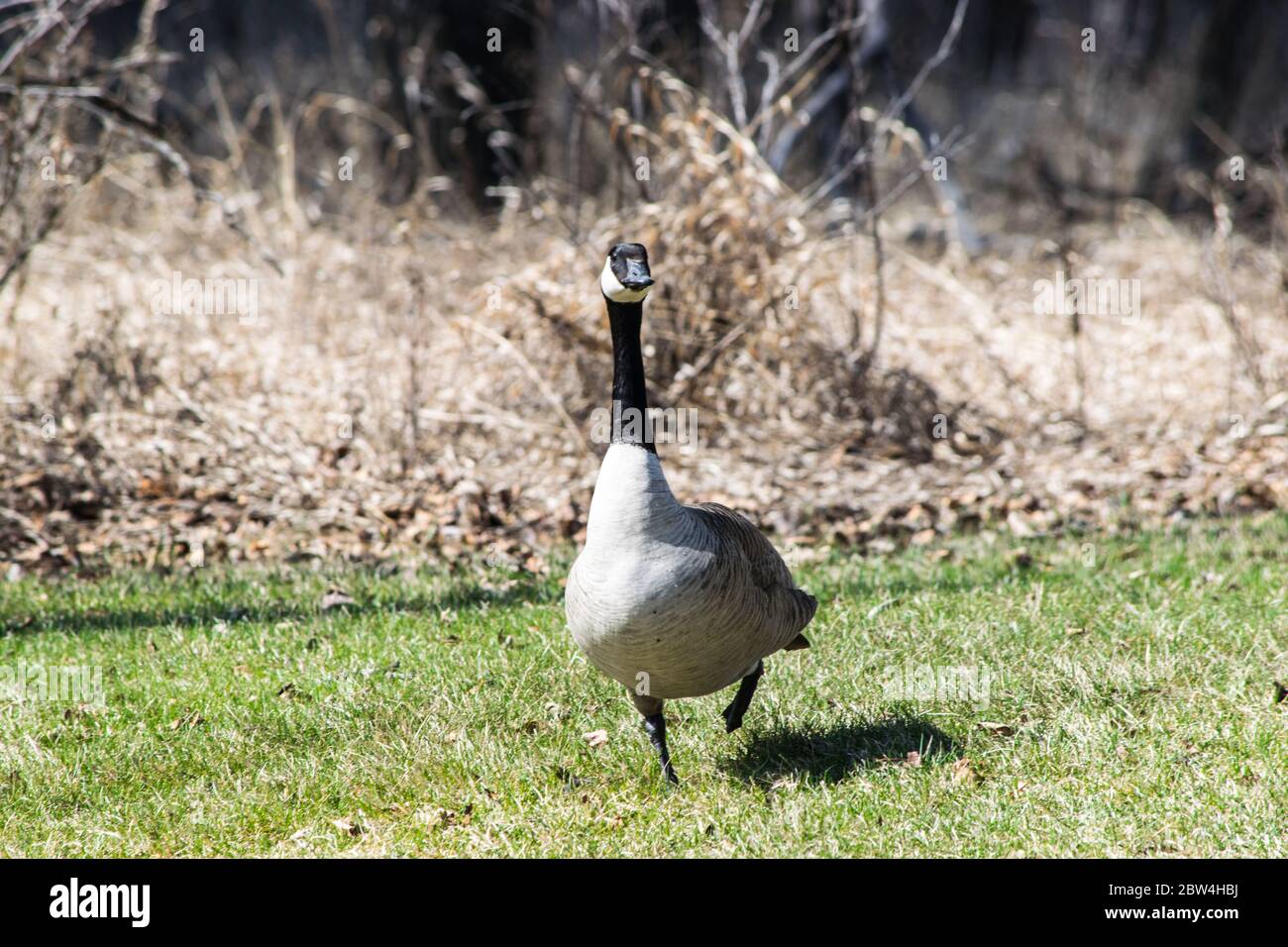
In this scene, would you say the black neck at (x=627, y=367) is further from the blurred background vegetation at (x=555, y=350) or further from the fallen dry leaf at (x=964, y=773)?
the blurred background vegetation at (x=555, y=350)

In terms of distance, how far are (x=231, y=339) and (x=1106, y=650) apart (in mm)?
6559

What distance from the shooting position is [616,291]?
3930 mm

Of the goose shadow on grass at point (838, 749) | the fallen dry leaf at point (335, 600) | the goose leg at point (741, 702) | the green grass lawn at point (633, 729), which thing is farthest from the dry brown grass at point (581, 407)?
the goose leg at point (741, 702)

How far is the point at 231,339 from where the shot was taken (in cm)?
937

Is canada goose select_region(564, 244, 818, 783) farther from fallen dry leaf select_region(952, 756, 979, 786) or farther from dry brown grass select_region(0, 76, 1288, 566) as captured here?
dry brown grass select_region(0, 76, 1288, 566)

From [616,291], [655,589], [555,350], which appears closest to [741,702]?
[655,589]

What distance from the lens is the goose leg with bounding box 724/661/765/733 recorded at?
4488 mm

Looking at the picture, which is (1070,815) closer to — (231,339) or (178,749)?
(178,749)

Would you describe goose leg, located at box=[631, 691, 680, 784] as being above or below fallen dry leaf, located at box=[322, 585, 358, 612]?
below

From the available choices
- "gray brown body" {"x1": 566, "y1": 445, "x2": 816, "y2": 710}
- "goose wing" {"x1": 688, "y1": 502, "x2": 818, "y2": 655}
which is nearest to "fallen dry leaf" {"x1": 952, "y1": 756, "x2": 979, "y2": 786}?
"goose wing" {"x1": 688, "y1": 502, "x2": 818, "y2": 655}

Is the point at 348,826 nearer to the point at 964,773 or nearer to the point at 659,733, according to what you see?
the point at 659,733

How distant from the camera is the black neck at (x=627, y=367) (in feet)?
12.9

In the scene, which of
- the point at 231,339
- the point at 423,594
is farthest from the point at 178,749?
the point at 231,339

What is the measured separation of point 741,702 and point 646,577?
3.24 ft
